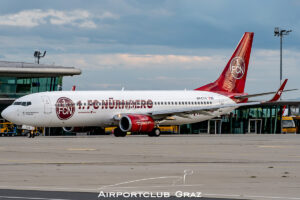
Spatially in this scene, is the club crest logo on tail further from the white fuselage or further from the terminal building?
the terminal building

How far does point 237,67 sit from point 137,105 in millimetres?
13080

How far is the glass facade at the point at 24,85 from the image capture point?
237 feet

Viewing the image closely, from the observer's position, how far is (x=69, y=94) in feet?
172

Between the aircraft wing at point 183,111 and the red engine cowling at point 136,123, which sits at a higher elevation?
the aircraft wing at point 183,111

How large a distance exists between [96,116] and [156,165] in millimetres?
32756

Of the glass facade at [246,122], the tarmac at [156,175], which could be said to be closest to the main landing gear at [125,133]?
the glass facade at [246,122]

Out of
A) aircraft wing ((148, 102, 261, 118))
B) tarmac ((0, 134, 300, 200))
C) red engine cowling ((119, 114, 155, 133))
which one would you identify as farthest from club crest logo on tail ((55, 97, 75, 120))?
tarmac ((0, 134, 300, 200))

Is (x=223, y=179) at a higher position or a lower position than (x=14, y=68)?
lower

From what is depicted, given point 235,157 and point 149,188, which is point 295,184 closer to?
point 149,188

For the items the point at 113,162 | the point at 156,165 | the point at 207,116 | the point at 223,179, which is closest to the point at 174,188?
the point at 223,179

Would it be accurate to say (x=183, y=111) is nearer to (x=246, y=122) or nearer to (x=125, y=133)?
(x=125, y=133)

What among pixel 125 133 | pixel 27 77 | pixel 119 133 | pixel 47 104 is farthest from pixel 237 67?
pixel 27 77

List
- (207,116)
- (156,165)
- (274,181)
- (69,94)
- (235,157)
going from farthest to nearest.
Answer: (207,116) < (69,94) < (235,157) < (156,165) < (274,181)

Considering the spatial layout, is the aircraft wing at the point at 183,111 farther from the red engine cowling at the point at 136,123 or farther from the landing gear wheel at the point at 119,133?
the landing gear wheel at the point at 119,133
